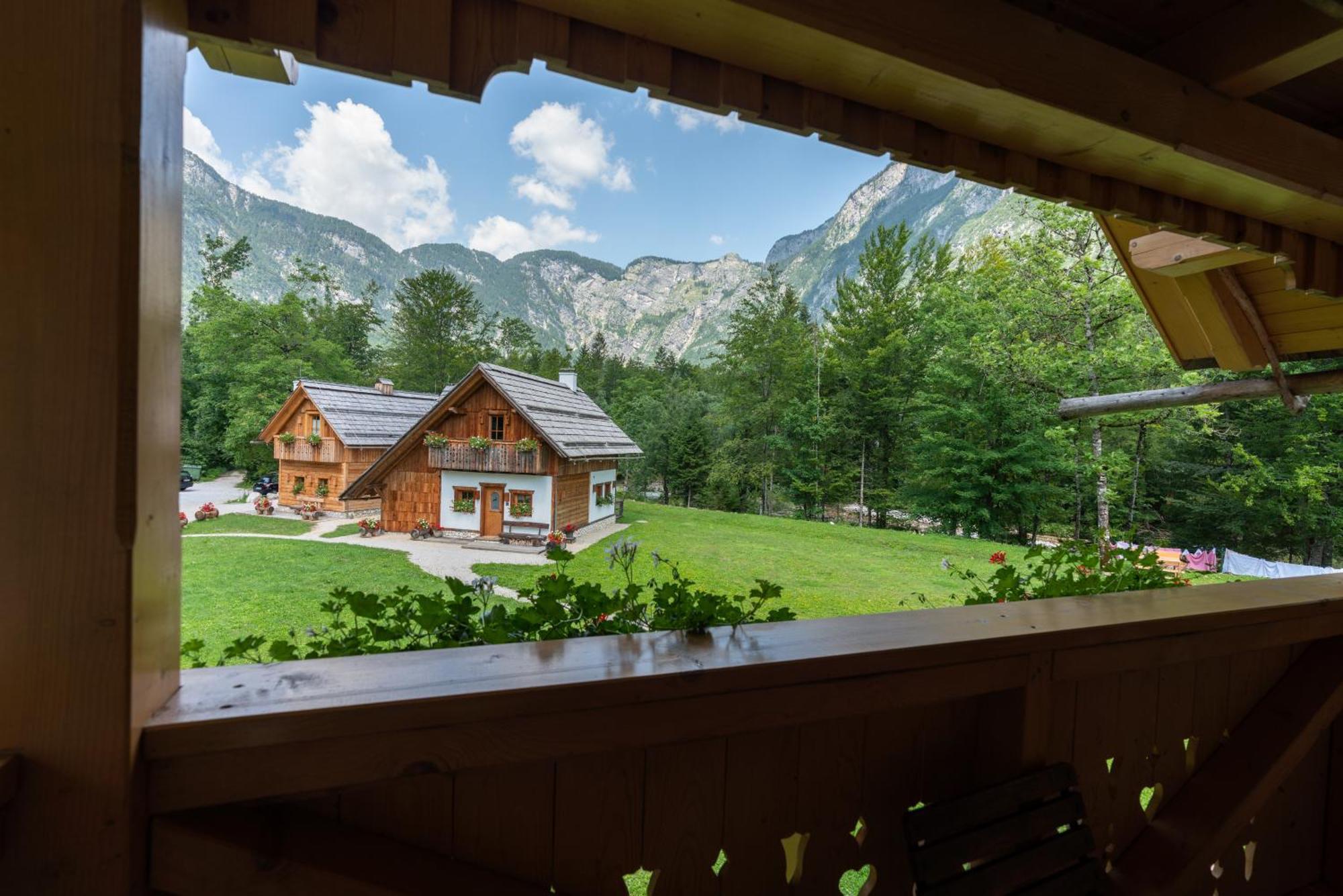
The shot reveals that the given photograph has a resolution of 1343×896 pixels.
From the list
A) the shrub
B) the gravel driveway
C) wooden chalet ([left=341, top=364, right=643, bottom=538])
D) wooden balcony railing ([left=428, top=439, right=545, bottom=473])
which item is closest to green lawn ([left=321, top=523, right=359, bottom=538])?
wooden chalet ([left=341, top=364, right=643, bottom=538])

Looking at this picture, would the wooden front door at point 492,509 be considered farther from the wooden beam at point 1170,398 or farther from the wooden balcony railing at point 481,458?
the wooden beam at point 1170,398

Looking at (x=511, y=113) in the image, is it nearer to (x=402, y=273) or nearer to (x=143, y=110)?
(x=402, y=273)

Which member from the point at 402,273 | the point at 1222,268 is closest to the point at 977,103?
the point at 1222,268

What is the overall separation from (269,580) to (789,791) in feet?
5.04

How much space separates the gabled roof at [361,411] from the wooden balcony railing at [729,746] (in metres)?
2.02

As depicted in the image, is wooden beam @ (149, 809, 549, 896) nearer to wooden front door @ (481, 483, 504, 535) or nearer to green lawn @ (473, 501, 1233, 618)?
green lawn @ (473, 501, 1233, 618)

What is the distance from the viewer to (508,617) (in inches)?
31.5

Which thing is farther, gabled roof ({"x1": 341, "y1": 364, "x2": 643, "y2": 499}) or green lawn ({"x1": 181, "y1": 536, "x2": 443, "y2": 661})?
gabled roof ({"x1": 341, "y1": 364, "x2": 643, "y2": 499})

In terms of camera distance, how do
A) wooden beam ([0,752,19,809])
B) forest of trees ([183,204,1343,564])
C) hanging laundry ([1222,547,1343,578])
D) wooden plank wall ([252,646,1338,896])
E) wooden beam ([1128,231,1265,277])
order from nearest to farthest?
wooden beam ([0,752,19,809]) → wooden plank wall ([252,646,1338,896]) → wooden beam ([1128,231,1265,277]) → forest of trees ([183,204,1343,564]) → hanging laundry ([1222,547,1343,578])

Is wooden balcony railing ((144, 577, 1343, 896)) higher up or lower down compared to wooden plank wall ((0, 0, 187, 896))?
lower down

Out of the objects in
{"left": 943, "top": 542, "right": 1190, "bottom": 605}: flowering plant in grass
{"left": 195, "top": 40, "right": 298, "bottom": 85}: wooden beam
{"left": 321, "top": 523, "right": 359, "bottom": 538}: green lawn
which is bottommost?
{"left": 321, "top": 523, "right": 359, "bottom": 538}: green lawn

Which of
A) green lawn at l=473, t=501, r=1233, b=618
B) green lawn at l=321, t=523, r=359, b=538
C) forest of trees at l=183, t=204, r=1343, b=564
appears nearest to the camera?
green lawn at l=473, t=501, r=1233, b=618

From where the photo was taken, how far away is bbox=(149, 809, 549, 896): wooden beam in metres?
0.43

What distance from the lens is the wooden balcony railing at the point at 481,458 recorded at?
2811mm
